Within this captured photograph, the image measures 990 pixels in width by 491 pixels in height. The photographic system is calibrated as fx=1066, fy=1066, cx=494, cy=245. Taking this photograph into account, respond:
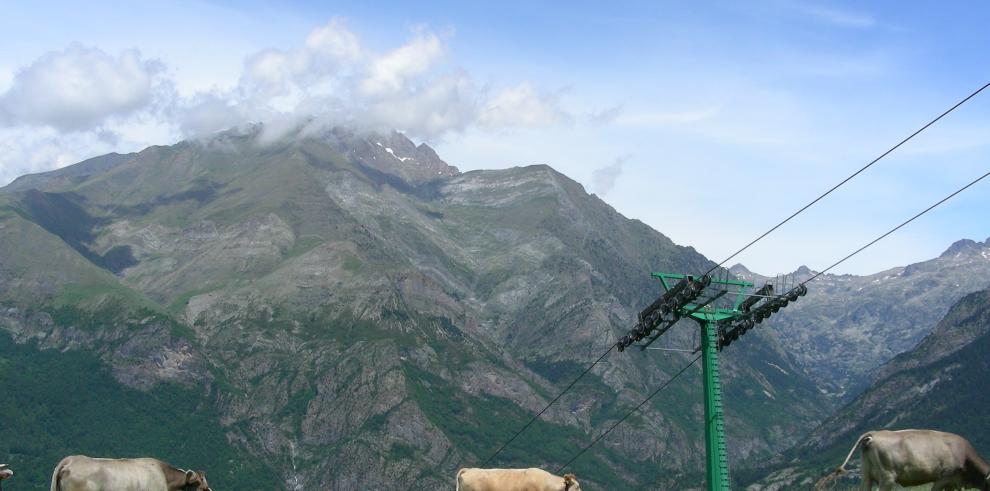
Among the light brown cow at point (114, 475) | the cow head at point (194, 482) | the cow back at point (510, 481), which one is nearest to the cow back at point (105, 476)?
the light brown cow at point (114, 475)

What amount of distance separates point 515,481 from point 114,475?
66.9 ft

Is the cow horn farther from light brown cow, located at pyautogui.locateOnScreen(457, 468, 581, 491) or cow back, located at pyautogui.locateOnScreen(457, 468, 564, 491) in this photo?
cow back, located at pyautogui.locateOnScreen(457, 468, 564, 491)

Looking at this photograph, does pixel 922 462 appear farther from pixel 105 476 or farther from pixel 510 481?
pixel 105 476

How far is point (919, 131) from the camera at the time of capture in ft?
184

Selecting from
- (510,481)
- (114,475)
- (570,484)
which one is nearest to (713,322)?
(570,484)

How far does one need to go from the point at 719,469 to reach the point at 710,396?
216 inches

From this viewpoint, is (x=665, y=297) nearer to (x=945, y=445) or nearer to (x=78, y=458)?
(x=945, y=445)

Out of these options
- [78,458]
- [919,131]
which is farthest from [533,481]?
[919,131]

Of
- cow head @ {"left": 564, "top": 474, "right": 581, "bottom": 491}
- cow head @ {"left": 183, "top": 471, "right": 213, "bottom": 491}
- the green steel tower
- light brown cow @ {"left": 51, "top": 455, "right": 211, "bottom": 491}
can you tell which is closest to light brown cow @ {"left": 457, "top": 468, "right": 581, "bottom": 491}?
cow head @ {"left": 564, "top": 474, "right": 581, "bottom": 491}

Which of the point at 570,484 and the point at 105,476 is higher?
the point at 105,476

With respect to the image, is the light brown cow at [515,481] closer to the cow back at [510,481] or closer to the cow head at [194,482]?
the cow back at [510,481]

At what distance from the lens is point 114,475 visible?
5247cm

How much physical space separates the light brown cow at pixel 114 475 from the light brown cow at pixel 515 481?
15.1 metres

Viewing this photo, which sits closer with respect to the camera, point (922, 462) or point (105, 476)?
point (922, 462)
